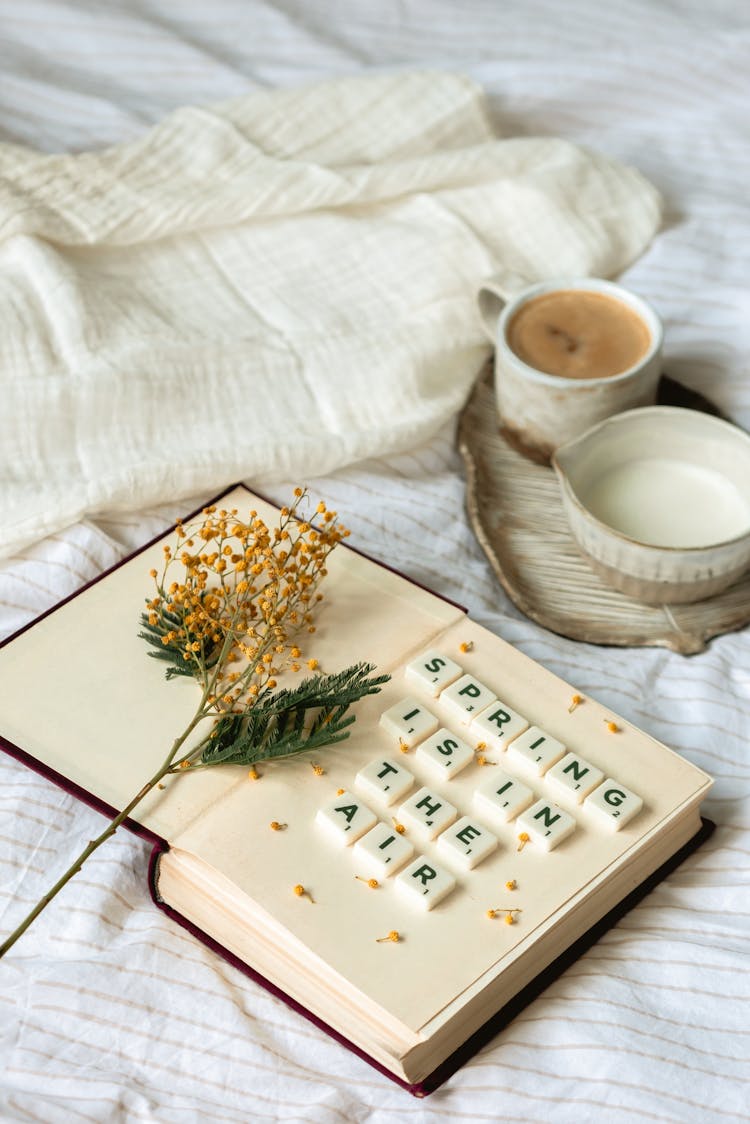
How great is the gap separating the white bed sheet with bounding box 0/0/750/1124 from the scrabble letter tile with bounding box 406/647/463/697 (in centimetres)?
10

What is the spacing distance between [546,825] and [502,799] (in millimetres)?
26

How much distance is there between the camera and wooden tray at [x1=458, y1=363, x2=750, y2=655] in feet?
2.60

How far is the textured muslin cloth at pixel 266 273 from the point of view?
33.0 inches

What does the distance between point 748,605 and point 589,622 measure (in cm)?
10

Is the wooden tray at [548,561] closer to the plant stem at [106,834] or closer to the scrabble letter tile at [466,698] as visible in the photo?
the scrabble letter tile at [466,698]

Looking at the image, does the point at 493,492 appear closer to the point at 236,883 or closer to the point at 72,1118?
the point at 236,883

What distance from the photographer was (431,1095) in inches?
23.1

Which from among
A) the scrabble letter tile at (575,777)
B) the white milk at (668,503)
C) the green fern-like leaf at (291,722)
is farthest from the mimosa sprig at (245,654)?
the white milk at (668,503)

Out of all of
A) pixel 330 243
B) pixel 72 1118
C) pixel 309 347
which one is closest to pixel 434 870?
pixel 72 1118

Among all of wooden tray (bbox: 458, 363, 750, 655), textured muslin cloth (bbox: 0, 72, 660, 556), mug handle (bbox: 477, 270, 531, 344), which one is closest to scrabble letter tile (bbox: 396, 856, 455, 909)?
wooden tray (bbox: 458, 363, 750, 655)

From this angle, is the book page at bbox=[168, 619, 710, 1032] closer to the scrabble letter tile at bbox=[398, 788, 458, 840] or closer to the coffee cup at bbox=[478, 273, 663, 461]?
the scrabble letter tile at bbox=[398, 788, 458, 840]

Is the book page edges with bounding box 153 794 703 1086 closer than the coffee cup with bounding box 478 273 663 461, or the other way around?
the book page edges with bounding box 153 794 703 1086

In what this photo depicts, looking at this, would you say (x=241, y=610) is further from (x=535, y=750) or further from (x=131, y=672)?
(x=535, y=750)

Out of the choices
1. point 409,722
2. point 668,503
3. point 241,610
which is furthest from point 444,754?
point 668,503
